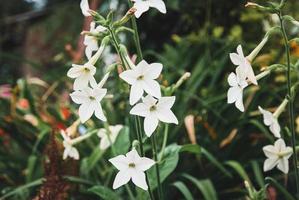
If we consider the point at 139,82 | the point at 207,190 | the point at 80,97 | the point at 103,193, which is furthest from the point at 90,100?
the point at 207,190

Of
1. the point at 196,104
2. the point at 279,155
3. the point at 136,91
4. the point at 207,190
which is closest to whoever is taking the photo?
the point at 136,91

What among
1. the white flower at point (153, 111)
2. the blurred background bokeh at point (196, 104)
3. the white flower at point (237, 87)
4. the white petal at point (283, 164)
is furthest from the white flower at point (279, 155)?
A: the blurred background bokeh at point (196, 104)

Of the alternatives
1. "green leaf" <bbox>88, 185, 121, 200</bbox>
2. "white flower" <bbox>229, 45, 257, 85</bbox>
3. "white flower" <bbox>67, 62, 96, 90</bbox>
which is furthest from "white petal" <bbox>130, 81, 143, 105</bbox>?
"green leaf" <bbox>88, 185, 121, 200</bbox>

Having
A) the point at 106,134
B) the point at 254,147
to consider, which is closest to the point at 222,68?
the point at 254,147

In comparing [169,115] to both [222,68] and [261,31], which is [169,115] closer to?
[222,68]

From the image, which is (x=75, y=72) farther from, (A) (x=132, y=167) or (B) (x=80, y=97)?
(A) (x=132, y=167)

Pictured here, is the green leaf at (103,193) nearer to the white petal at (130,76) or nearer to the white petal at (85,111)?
the white petal at (85,111)

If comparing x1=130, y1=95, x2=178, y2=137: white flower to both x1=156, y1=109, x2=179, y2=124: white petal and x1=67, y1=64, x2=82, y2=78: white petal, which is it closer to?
x1=156, y1=109, x2=179, y2=124: white petal

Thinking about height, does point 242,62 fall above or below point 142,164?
above
